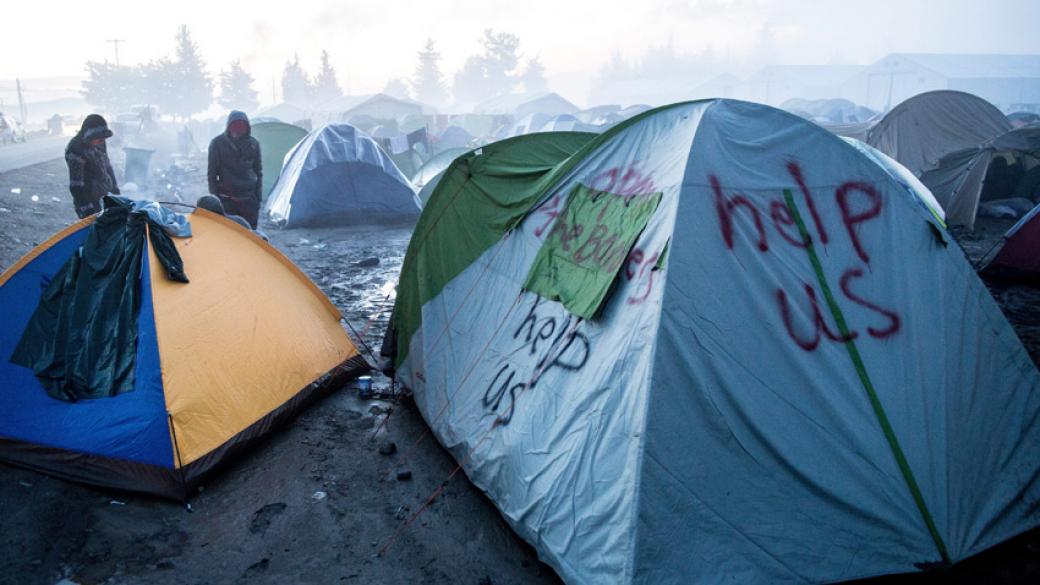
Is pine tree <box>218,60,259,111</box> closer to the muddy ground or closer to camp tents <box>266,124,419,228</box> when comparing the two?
camp tents <box>266,124,419,228</box>

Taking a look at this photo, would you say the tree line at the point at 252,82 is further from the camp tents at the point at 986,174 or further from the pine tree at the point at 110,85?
the camp tents at the point at 986,174

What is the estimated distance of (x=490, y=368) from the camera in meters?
3.78

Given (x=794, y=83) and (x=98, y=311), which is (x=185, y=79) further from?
(x=794, y=83)

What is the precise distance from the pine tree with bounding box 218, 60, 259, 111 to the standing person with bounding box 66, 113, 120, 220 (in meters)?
68.6

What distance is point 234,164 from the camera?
24.8 feet

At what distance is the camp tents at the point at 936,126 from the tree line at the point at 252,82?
61102 mm

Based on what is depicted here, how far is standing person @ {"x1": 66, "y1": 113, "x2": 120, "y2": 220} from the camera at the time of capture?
6.79 m

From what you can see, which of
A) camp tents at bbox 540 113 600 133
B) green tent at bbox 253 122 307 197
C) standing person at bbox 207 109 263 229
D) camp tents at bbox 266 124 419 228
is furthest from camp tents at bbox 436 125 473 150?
standing person at bbox 207 109 263 229

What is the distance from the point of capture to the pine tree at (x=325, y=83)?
242 feet

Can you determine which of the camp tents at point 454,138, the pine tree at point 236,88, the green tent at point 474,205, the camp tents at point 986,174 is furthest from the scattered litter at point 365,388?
the pine tree at point 236,88

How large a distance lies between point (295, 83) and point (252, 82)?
6.31 meters

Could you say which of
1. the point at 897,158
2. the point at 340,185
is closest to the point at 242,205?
the point at 340,185

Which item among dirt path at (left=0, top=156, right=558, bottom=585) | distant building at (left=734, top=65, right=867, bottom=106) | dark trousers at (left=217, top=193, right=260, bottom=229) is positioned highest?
distant building at (left=734, top=65, right=867, bottom=106)

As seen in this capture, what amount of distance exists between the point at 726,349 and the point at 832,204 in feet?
3.48
